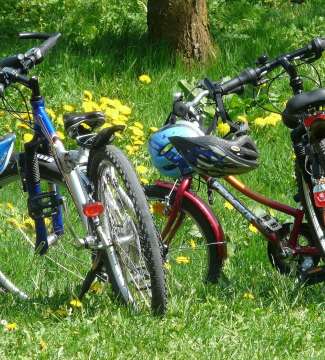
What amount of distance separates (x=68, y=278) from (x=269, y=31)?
484cm

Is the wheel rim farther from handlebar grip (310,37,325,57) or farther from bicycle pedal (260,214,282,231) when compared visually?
handlebar grip (310,37,325,57)

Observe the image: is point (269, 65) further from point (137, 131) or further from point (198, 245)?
point (137, 131)

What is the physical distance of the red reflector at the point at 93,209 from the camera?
5.22 metres

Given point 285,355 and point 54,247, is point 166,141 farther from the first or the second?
point 285,355

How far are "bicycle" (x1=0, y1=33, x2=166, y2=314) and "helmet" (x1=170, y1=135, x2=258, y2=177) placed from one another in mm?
350

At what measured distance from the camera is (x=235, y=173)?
207 inches

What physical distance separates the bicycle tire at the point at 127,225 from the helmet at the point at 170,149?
0.49 metres

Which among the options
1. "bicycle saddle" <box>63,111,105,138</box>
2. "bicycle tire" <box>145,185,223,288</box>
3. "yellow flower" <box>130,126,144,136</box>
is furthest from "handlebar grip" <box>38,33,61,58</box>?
"yellow flower" <box>130,126,144,136</box>

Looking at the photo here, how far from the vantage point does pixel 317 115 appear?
536 centimetres

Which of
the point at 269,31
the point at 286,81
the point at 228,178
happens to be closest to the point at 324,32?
the point at 269,31

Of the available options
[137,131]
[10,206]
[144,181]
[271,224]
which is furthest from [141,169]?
[271,224]

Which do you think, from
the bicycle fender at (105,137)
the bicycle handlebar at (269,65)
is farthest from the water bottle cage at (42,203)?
the bicycle handlebar at (269,65)

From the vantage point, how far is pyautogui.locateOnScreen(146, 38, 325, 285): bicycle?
5.31 metres

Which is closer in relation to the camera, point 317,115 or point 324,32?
point 317,115
